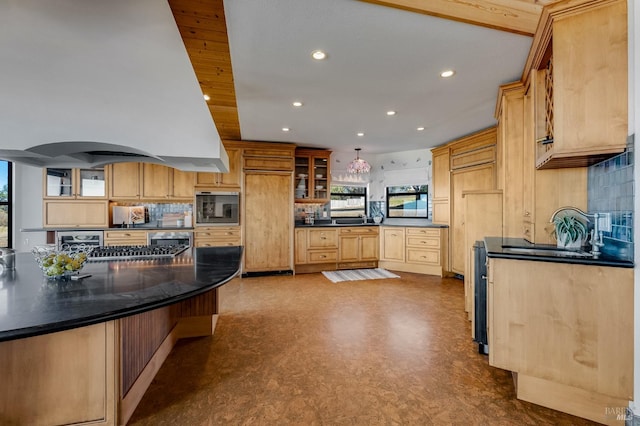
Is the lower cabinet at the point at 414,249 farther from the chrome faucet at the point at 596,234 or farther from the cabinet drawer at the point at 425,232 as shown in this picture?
the chrome faucet at the point at 596,234

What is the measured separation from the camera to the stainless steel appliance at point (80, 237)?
14.4ft

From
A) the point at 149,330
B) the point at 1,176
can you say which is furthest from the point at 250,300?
the point at 1,176

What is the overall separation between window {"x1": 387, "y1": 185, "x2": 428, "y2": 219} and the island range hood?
493 cm

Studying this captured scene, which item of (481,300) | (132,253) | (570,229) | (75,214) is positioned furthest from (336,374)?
(75,214)

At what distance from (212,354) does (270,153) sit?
3.50 metres

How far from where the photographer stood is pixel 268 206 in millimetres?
5125

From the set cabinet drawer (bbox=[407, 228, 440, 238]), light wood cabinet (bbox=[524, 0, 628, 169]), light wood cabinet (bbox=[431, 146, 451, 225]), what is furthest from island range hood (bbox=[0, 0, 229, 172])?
light wood cabinet (bbox=[431, 146, 451, 225])

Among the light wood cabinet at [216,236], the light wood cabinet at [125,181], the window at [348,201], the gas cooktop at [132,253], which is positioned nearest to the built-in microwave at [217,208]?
the light wood cabinet at [216,236]

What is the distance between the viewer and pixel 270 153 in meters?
5.12

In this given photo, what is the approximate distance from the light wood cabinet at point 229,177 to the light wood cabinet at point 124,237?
1.16 meters

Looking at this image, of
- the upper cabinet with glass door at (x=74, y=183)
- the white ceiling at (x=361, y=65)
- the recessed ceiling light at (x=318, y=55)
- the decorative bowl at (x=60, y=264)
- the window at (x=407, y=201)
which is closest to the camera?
the decorative bowl at (x=60, y=264)

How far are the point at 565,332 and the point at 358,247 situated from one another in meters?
3.97

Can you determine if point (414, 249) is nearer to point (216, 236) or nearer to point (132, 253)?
point (216, 236)

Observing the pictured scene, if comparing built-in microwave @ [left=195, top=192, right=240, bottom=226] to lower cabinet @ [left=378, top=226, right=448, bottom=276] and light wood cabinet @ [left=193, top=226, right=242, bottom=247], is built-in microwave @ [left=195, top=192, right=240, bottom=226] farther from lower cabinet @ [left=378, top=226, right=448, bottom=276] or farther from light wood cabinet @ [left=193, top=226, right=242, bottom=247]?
lower cabinet @ [left=378, top=226, right=448, bottom=276]
